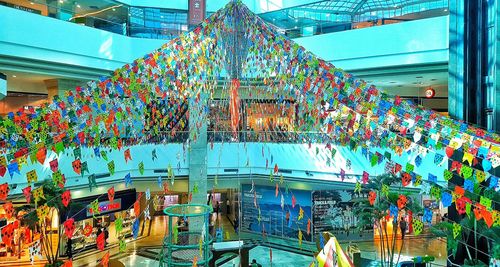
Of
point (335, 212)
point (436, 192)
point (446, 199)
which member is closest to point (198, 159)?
point (335, 212)

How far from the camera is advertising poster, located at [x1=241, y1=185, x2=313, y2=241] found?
15.5 m

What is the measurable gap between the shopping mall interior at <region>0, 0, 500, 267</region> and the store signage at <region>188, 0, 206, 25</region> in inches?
1.9

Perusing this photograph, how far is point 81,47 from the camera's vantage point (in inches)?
492

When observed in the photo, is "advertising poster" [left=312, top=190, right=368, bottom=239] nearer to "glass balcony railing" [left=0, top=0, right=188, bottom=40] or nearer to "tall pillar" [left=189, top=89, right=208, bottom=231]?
"tall pillar" [left=189, top=89, right=208, bottom=231]

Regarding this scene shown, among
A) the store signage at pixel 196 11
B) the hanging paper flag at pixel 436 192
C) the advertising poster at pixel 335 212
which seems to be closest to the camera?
the hanging paper flag at pixel 436 192

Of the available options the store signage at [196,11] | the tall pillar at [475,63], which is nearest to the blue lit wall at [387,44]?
the tall pillar at [475,63]

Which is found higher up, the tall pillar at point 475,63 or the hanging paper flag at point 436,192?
the tall pillar at point 475,63

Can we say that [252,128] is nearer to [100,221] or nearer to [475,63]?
[100,221]

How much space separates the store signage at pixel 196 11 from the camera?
42.6ft

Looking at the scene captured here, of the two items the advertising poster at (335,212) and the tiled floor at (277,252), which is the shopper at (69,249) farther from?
the advertising poster at (335,212)

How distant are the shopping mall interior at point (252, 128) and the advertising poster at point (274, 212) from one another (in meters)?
0.06

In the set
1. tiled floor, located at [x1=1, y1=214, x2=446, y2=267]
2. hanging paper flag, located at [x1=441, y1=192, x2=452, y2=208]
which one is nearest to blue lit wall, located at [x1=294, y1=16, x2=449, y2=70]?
tiled floor, located at [x1=1, y1=214, x2=446, y2=267]

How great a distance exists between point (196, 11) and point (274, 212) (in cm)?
839

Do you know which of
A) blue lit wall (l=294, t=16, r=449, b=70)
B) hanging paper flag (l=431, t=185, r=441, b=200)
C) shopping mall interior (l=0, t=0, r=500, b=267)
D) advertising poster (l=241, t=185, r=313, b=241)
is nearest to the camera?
hanging paper flag (l=431, t=185, r=441, b=200)
